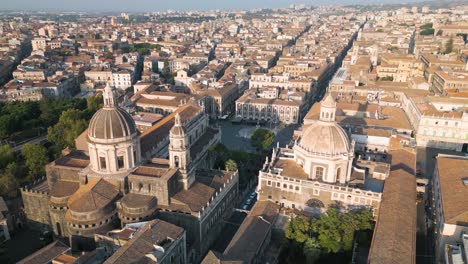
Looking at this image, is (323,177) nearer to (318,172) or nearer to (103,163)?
(318,172)

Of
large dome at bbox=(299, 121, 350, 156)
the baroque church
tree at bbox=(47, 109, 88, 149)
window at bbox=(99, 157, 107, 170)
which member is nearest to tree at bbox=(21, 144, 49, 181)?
tree at bbox=(47, 109, 88, 149)

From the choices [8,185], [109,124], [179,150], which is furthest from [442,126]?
[8,185]

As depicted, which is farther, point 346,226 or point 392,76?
point 392,76

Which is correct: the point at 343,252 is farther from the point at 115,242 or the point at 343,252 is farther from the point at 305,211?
the point at 115,242

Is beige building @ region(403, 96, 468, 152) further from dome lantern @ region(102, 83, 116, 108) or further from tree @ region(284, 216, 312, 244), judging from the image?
dome lantern @ region(102, 83, 116, 108)

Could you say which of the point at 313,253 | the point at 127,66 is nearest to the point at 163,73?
the point at 127,66

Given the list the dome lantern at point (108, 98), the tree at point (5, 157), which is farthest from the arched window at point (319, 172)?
the tree at point (5, 157)
